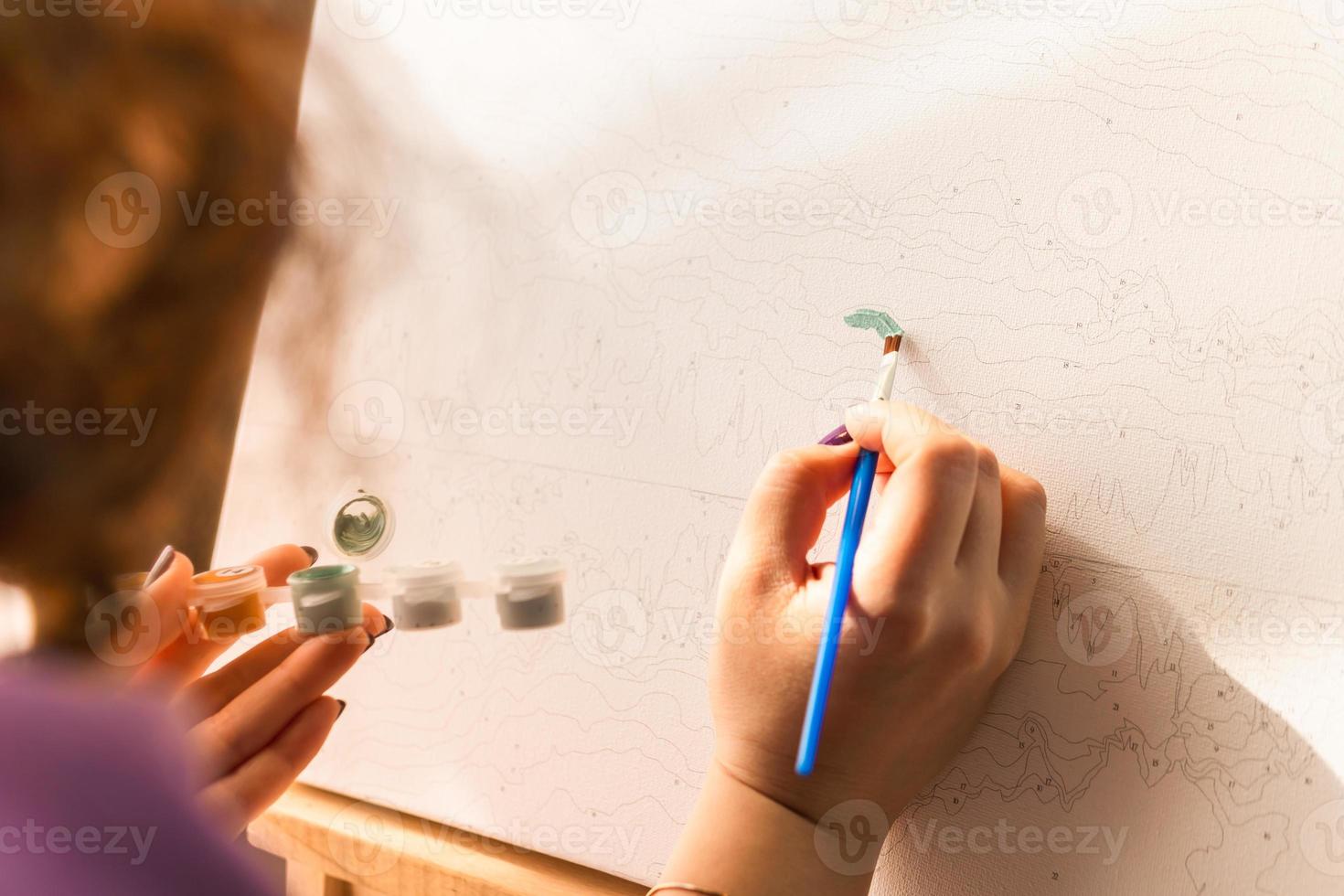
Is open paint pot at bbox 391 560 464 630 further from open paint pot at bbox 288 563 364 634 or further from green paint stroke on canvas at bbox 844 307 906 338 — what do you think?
green paint stroke on canvas at bbox 844 307 906 338

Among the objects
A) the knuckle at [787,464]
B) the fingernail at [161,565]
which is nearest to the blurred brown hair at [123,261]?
the fingernail at [161,565]

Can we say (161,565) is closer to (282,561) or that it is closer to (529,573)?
(282,561)

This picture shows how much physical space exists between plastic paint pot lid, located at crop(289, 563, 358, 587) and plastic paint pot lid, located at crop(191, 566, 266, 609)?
0.13 feet

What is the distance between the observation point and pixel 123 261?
0.54 m

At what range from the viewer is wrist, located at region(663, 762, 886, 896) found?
454 millimetres

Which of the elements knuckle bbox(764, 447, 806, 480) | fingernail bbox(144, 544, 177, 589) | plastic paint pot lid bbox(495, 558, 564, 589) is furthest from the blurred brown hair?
knuckle bbox(764, 447, 806, 480)

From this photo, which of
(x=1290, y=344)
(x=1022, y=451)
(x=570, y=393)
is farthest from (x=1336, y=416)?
(x=570, y=393)

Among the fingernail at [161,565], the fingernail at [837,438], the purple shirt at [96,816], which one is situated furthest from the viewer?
the fingernail at [161,565]

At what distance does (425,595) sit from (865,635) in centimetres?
29

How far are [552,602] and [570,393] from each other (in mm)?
147

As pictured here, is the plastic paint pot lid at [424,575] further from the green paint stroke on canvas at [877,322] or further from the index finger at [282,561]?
the green paint stroke on canvas at [877,322]

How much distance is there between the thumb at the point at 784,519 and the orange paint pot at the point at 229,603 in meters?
0.32

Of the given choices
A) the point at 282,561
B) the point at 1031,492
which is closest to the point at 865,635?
the point at 1031,492

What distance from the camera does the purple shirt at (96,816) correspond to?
0.39 metres
